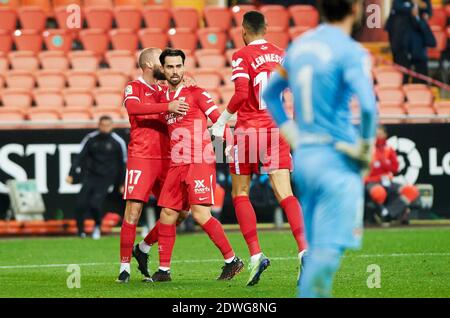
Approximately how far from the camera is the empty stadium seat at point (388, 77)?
20734 mm

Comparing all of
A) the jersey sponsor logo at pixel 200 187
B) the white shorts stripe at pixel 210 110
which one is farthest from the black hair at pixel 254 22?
the jersey sponsor logo at pixel 200 187

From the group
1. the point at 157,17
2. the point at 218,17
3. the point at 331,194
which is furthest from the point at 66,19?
the point at 331,194

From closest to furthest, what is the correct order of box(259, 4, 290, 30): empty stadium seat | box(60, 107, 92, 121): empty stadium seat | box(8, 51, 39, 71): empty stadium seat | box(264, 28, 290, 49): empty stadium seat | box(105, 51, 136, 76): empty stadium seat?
box(60, 107, 92, 121): empty stadium seat → box(264, 28, 290, 49): empty stadium seat → box(105, 51, 136, 76): empty stadium seat → box(8, 51, 39, 71): empty stadium seat → box(259, 4, 290, 30): empty stadium seat

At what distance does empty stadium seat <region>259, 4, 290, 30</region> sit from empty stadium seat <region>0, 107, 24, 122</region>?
221 inches

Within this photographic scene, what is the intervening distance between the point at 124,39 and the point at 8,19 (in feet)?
7.61

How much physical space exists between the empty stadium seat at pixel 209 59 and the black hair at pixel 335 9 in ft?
47.7

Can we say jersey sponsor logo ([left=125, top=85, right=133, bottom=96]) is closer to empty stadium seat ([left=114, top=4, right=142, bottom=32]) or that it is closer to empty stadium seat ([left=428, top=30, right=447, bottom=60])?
empty stadium seat ([left=114, top=4, right=142, bottom=32])

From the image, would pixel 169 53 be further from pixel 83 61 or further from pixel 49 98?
pixel 83 61

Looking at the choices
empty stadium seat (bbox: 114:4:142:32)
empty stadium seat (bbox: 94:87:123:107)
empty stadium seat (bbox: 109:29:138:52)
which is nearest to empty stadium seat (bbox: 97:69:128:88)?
empty stadium seat (bbox: 94:87:123:107)

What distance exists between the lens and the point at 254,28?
10.5 meters

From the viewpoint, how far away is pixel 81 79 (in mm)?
20766

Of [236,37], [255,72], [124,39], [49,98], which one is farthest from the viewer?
[124,39]

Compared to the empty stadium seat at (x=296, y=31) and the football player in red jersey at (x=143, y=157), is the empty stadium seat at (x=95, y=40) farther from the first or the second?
the football player in red jersey at (x=143, y=157)

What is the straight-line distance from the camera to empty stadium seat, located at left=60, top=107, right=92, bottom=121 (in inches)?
748
